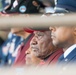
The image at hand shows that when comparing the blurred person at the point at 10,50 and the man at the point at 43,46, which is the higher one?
the man at the point at 43,46

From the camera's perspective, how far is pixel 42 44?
6.15 ft

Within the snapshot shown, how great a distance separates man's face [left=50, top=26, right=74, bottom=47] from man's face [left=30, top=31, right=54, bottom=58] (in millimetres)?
254

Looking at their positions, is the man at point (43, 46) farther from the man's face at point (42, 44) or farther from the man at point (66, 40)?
the man at point (66, 40)

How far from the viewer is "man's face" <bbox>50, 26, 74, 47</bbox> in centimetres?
152

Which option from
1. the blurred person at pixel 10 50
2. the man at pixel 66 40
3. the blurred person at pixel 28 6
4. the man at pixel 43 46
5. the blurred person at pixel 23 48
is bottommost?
the blurred person at pixel 10 50

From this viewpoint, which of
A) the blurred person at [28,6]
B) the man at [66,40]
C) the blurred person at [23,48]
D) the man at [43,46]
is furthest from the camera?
the blurred person at [28,6]

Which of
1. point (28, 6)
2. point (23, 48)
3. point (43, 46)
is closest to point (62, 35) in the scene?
point (43, 46)

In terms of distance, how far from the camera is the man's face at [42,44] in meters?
1.84

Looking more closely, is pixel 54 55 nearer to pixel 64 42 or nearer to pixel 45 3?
pixel 64 42

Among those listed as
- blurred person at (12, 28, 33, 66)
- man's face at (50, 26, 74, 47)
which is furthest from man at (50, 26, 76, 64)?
blurred person at (12, 28, 33, 66)

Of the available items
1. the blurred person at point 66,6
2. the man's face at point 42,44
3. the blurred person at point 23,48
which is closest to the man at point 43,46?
the man's face at point 42,44

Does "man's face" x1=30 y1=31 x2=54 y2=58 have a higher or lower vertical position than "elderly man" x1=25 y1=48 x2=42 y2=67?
higher

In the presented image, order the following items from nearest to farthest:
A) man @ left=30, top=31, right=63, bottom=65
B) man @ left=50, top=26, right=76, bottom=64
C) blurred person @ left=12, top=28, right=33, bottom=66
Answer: man @ left=50, top=26, right=76, bottom=64 < man @ left=30, top=31, right=63, bottom=65 < blurred person @ left=12, top=28, right=33, bottom=66

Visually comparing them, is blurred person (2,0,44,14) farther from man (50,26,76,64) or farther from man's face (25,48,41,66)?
man (50,26,76,64)
